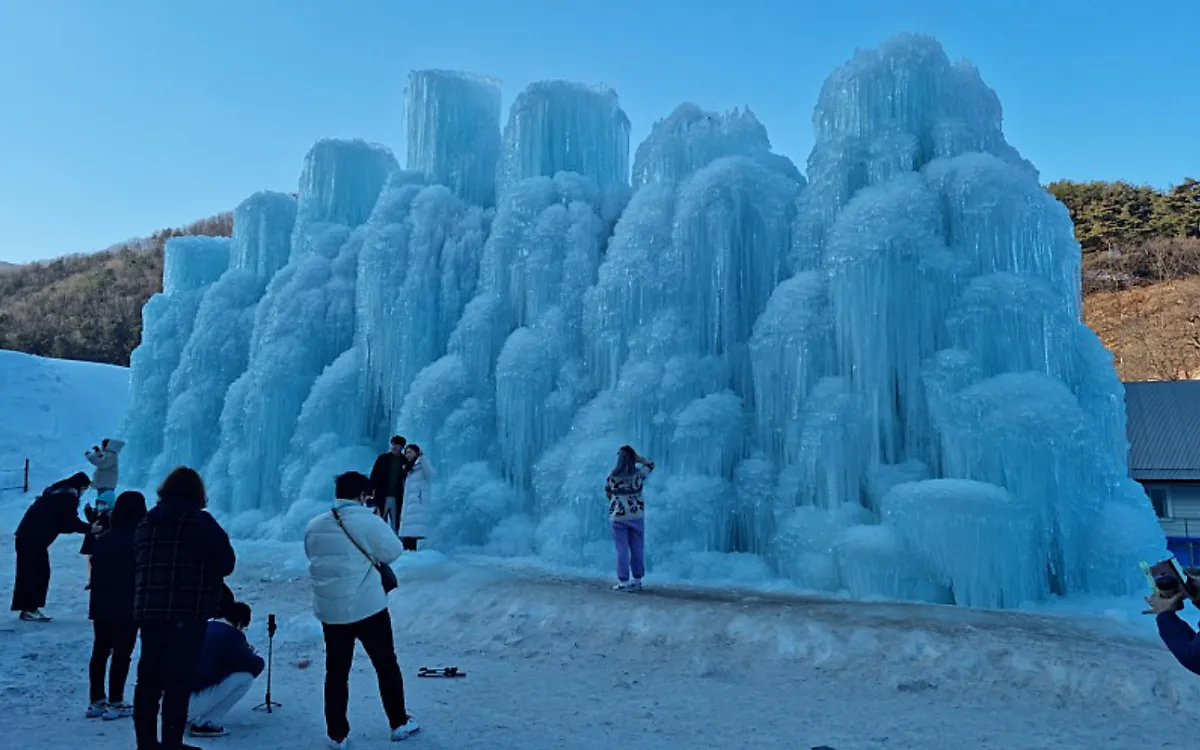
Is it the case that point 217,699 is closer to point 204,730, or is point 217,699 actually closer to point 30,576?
point 204,730

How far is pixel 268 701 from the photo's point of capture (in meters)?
5.02

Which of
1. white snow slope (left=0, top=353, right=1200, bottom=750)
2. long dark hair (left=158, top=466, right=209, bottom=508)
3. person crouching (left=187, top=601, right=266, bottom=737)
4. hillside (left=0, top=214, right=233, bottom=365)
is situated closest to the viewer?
long dark hair (left=158, top=466, right=209, bottom=508)

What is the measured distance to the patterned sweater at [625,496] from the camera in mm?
8523

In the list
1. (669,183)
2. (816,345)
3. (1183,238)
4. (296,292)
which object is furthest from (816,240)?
(1183,238)

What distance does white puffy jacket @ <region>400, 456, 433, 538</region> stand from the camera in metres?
11.1

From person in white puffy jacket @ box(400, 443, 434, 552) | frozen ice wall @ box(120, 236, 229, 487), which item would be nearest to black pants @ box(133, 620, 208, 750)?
person in white puffy jacket @ box(400, 443, 434, 552)

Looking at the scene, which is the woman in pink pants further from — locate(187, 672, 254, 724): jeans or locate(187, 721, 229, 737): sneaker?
locate(187, 721, 229, 737): sneaker

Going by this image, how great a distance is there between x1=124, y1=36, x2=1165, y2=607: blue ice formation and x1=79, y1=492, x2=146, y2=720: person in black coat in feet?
21.8

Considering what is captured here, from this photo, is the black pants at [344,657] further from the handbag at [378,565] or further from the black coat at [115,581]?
the black coat at [115,581]

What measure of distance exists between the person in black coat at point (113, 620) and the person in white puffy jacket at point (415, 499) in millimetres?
5996

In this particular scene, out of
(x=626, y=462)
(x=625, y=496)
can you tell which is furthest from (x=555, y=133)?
(x=625, y=496)

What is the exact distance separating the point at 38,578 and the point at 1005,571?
9.24 metres

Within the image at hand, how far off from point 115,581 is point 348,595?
1674mm

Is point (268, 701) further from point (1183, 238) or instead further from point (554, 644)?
point (1183, 238)
